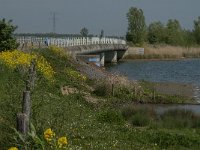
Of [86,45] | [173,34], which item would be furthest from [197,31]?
[86,45]

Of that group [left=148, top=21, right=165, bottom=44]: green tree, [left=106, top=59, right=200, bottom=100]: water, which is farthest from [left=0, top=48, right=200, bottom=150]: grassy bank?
[left=148, top=21, right=165, bottom=44]: green tree

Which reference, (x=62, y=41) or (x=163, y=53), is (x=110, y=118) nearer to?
(x=62, y=41)

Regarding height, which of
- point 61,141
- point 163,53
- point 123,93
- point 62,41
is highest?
point 61,141

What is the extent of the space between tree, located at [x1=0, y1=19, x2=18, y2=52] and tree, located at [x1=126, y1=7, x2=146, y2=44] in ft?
291

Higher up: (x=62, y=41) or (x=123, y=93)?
(x=62, y=41)

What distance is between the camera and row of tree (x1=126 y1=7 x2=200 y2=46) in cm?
12112

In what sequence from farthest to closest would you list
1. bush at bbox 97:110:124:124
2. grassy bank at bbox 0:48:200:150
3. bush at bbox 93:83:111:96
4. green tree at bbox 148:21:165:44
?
green tree at bbox 148:21:165:44, bush at bbox 93:83:111:96, bush at bbox 97:110:124:124, grassy bank at bbox 0:48:200:150

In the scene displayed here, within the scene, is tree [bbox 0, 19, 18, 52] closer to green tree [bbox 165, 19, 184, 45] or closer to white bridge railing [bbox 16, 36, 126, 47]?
white bridge railing [bbox 16, 36, 126, 47]

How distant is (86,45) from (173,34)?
63.7 metres

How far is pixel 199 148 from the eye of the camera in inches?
561

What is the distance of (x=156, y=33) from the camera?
128 meters

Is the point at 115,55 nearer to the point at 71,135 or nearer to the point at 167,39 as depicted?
the point at 167,39

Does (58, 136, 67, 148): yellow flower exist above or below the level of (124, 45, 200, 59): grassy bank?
above

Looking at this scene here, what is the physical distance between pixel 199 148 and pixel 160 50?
306 ft
